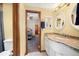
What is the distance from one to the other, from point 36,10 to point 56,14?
303 millimetres

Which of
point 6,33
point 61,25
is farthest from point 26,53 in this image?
point 61,25

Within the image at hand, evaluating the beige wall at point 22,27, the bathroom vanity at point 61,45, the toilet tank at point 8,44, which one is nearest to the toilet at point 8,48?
the toilet tank at point 8,44

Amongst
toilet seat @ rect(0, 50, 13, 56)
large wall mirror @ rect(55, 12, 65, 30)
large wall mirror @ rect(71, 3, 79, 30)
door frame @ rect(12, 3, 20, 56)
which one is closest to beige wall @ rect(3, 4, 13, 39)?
door frame @ rect(12, 3, 20, 56)

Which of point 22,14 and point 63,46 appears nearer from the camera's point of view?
point 63,46

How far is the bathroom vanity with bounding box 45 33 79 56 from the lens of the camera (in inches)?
57.8

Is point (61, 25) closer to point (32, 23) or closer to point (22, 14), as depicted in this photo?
point (32, 23)

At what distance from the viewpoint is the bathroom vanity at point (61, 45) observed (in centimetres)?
147

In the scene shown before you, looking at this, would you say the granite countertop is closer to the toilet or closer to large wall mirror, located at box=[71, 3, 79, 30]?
large wall mirror, located at box=[71, 3, 79, 30]

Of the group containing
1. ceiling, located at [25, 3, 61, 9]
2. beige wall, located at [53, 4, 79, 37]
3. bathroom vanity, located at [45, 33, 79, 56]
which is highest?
ceiling, located at [25, 3, 61, 9]

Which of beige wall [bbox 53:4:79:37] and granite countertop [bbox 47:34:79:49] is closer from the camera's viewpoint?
granite countertop [bbox 47:34:79:49]

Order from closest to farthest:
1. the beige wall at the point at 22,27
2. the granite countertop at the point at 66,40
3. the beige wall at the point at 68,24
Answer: the granite countertop at the point at 66,40 < the beige wall at the point at 68,24 < the beige wall at the point at 22,27

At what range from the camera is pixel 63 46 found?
155 centimetres

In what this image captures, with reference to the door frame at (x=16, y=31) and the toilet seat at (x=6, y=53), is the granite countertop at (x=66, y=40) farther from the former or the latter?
the toilet seat at (x=6, y=53)

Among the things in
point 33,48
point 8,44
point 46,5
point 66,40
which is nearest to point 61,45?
point 66,40
